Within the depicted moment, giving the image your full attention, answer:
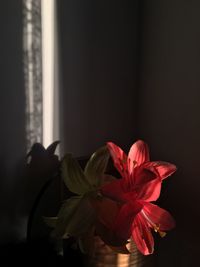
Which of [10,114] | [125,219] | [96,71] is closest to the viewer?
[125,219]

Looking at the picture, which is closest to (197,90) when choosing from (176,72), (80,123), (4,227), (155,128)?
(176,72)

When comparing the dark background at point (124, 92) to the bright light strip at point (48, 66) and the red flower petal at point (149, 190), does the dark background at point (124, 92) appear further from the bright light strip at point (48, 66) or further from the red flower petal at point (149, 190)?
the red flower petal at point (149, 190)

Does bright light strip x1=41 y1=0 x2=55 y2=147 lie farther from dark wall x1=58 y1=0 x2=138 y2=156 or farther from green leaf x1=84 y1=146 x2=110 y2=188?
green leaf x1=84 y1=146 x2=110 y2=188

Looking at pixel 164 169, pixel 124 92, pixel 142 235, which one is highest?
pixel 124 92

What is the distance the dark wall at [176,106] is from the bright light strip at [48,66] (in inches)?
11.6

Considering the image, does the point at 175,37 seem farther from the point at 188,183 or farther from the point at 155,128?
the point at 188,183

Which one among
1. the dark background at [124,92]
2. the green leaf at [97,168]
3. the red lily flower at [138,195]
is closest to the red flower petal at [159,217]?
the red lily flower at [138,195]

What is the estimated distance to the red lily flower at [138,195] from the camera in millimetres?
585

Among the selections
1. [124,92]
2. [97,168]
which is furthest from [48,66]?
[97,168]

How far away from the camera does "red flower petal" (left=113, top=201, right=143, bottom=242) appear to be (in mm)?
578

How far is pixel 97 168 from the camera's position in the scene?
0.64 meters

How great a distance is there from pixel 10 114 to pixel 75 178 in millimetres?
316

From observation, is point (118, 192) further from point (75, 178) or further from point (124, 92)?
point (124, 92)

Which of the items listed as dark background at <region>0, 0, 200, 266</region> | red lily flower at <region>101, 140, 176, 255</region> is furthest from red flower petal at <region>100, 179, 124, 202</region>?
dark background at <region>0, 0, 200, 266</region>
